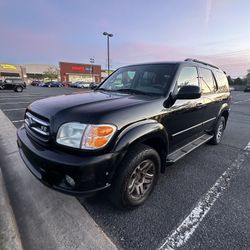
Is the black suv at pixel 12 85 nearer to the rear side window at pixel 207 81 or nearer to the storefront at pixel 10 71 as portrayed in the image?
the rear side window at pixel 207 81

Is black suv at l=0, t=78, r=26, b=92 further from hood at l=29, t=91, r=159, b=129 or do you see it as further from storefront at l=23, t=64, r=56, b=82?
storefront at l=23, t=64, r=56, b=82

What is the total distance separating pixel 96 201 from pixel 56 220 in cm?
54

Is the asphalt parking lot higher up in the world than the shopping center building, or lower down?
lower down

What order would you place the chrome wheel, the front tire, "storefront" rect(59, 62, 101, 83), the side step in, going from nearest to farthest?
the front tire < the chrome wheel < the side step < "storefront" rect(59, 62, 101, 83)

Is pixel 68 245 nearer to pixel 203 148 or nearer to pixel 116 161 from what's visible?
pixel 116 161

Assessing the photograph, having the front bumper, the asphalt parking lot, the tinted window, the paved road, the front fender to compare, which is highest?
the tinted window

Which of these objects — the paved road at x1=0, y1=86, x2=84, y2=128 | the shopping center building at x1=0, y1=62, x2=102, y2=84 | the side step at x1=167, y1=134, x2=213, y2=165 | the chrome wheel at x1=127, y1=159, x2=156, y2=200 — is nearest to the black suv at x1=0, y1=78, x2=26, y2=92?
Result: the paved road at x1=0, y1=86, x2=84, y2=128

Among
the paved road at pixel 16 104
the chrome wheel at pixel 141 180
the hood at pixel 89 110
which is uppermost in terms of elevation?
the hood at pixel 89 110

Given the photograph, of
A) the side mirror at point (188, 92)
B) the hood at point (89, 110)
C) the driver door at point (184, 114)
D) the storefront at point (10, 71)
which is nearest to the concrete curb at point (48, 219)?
the hood at point (89, 110)

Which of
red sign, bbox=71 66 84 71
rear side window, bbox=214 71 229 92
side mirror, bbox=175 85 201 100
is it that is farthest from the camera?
red sign, bbox=71 66 84 71

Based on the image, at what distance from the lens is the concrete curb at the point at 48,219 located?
1.83m

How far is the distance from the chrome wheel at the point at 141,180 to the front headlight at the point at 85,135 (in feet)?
2.09

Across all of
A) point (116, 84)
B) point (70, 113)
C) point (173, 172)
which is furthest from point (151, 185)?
point (116, 84)

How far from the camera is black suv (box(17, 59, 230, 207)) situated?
177 centimetres
